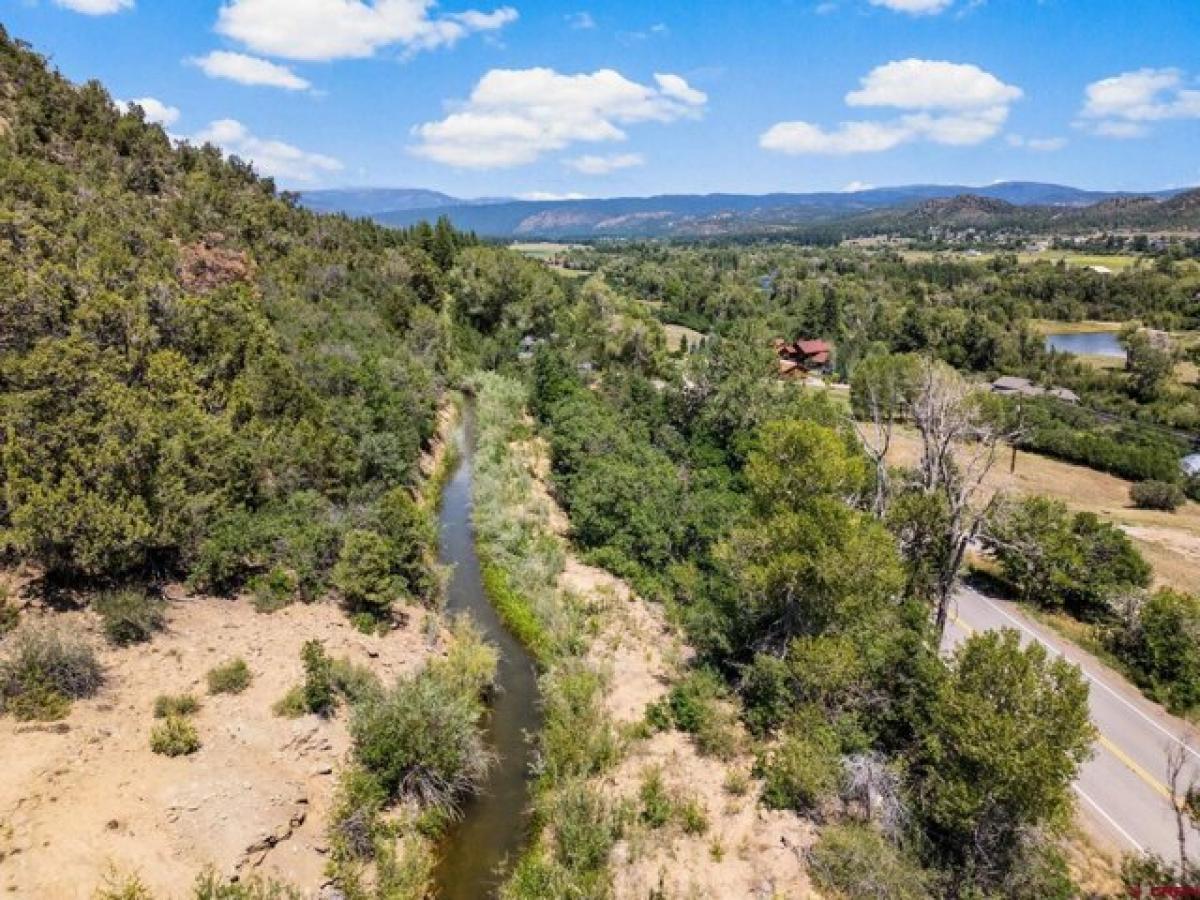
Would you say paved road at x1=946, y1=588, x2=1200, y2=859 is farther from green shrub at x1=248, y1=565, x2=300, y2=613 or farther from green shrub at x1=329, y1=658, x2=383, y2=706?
green shrub at x1=248, y1=565, x2=300, y2=613

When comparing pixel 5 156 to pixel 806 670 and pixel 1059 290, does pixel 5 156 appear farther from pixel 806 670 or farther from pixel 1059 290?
pixel 1059 290

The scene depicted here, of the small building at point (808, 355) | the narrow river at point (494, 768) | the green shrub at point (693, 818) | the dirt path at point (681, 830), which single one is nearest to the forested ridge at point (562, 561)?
the green shrub at point (693, 818)

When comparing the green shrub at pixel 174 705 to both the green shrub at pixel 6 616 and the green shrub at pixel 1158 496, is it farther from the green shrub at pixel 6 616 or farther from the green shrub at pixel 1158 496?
the green shrub at pixel 1158 496

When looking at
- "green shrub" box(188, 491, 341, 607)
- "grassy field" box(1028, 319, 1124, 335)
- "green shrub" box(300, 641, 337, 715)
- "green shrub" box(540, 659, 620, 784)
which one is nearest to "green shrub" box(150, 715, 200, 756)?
"green shrub" box(300, 641, 337, 715)

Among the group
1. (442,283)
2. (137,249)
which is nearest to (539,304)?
(442,283)

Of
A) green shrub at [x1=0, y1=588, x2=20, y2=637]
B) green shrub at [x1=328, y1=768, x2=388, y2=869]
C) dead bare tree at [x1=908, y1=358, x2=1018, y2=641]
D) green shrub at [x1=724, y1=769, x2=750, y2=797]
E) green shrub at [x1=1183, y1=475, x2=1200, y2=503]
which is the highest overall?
dead bare tree at [x1=908, y1=358, x2=1018, y2=641]

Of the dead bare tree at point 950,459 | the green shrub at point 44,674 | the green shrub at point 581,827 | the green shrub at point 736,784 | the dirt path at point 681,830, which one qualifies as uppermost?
the dead bare tree at point 950,459

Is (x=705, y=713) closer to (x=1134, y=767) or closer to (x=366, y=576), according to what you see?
(x=1134, y=767)
